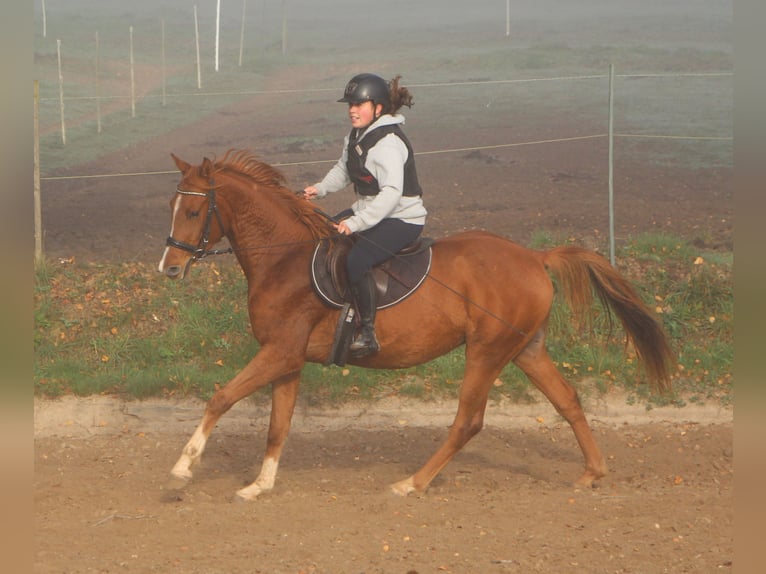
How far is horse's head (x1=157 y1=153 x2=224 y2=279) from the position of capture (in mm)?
6566

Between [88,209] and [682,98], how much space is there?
37.8ft

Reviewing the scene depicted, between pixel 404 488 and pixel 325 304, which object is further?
pixel 404 488

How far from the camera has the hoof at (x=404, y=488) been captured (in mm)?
7086

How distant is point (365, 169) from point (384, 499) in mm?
2235

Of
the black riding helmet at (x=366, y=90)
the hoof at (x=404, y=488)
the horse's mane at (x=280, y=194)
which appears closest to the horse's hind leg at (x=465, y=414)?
the hoof at (x=404, y=488)

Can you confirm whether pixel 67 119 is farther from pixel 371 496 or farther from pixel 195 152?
pixel 371 496

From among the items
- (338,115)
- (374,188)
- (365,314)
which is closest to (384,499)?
(365,314)

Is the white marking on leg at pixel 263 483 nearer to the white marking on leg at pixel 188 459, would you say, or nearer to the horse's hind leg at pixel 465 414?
the white marking on leg at pixel 188 459

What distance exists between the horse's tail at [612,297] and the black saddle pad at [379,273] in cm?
101

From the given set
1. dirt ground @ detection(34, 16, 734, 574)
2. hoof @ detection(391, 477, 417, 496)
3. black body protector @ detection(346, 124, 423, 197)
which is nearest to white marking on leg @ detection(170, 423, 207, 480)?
dirt ground @ detection(34, 16, 734, 574)

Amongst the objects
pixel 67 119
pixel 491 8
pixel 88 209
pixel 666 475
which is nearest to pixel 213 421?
pixel 666 475

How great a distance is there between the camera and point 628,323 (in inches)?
303

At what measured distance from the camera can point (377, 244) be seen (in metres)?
6.88

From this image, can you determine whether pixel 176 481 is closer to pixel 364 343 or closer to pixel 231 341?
pixel 364 343
